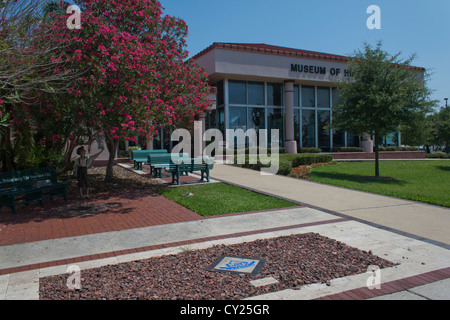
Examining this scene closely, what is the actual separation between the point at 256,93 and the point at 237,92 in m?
1.68

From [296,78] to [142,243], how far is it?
22370mm

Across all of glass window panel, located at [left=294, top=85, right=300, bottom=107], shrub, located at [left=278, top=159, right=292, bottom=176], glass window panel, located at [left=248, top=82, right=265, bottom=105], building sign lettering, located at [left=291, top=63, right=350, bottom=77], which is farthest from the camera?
glass window panel, located at [left=294, top=85, right=300, bottom=107]

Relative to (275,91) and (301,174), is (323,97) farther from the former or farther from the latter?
(301,174)

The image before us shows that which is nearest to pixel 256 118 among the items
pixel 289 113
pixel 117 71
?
pixel 289 113

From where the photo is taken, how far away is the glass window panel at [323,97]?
28438mm

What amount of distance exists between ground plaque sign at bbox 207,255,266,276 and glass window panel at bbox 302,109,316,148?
77.7 ft

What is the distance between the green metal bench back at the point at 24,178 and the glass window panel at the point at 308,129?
2154cm

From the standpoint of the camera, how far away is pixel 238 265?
4.60m

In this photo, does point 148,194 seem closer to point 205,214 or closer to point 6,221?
point 205,214

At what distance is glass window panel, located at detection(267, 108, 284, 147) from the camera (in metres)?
26.0

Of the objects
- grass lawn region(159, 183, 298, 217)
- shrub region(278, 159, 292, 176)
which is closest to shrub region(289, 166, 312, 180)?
shrub region(278, 159, 292, 176)

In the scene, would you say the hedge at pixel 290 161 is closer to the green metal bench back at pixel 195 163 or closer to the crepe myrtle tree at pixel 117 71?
the green metal bench back at pixel 195 163

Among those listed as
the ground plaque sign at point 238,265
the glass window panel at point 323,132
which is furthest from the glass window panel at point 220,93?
the ground plaque sign at point 238,265

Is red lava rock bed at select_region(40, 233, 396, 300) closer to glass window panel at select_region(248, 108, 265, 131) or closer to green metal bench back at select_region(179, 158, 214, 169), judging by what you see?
green metal bench back at select_region(179, 158, 214, 169)
